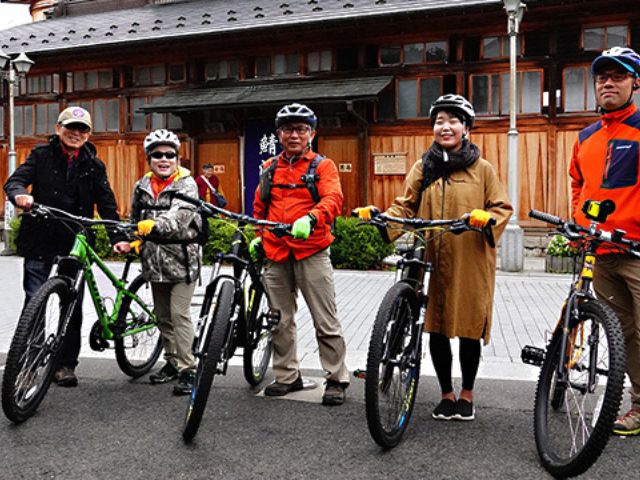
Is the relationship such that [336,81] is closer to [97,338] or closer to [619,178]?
[97,338]

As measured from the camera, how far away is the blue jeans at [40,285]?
4691 mm

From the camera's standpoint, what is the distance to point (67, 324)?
13.9 feet

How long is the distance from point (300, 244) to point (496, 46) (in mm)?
11771

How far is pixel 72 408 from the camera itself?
4.23 m

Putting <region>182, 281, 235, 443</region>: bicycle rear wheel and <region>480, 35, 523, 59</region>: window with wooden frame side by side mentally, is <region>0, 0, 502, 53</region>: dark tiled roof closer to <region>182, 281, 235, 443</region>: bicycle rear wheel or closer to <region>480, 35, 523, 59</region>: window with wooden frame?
<region>480, 35, 523, 59</region>: window with wooden frame

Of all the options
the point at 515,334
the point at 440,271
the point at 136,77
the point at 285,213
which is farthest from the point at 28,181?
the point at 136,77

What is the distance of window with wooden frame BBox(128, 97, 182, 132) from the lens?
17.3m

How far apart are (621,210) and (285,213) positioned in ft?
7.17

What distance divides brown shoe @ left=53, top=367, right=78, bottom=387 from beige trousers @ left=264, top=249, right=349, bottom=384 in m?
1.57

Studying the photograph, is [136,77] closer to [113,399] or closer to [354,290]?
[354,290]

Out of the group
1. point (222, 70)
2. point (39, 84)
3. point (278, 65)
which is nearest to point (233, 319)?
point (278, 65)

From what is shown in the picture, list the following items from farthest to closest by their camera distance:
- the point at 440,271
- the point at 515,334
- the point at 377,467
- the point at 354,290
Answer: the point at 354,290 → the point at 515,334 → the point at 440,271 → the point at 377,467

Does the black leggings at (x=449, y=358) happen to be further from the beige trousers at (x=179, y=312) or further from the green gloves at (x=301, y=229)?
the beige trousers at (x=179, y=312)

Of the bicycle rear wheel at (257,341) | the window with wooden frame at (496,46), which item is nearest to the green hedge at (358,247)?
the window with wooden frame at (496,46)
